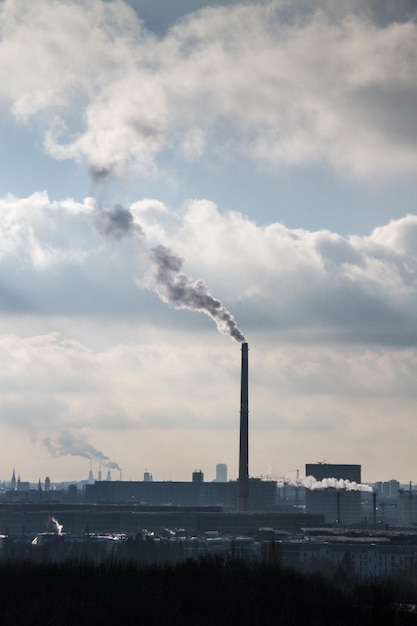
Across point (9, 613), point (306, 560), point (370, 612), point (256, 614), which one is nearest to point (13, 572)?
point (9, 613)

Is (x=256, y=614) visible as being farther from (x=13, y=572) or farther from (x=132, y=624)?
(x=13, y=572)

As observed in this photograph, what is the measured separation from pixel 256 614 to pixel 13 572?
16.0 meters

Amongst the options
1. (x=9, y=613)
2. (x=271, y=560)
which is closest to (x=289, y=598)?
(x=271, y=560)

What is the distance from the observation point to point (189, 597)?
63.9m

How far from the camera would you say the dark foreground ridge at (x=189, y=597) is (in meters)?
58.8

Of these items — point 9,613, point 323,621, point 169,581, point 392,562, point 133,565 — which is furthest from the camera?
point 392,562

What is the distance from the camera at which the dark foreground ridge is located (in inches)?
2317

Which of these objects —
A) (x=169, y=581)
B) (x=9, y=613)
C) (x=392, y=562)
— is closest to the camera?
(x=9, y=613)

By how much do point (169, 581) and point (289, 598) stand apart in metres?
7.10

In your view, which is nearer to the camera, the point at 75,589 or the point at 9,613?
the point at 9,613

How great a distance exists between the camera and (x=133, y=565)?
72.3 meters

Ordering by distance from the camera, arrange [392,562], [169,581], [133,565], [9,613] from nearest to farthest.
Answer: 1. [9,613]
2. [169,581]
3. [133,565]
4. [392,562]

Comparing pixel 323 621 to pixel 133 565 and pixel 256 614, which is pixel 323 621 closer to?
pixel 256 614

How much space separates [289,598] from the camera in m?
65.1
